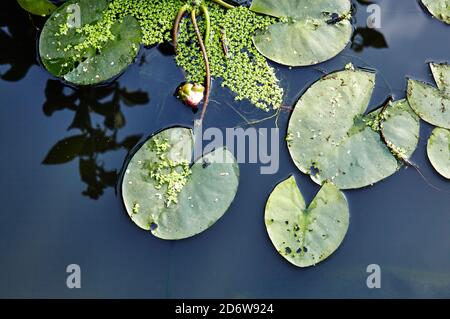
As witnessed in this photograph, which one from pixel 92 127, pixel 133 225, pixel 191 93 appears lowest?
pixel 133 225

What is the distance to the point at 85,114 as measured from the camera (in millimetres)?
2646

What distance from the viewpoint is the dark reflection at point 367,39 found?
278 centimetres

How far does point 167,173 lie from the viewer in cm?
244

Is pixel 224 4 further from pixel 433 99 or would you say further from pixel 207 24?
pixel 433 99

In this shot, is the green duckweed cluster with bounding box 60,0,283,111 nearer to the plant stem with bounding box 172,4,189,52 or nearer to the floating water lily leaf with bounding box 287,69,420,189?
the plant stem with bounding box 172,4,189,52

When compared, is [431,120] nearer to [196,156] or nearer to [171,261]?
[196,156]

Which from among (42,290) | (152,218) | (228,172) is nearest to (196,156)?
(228,172)

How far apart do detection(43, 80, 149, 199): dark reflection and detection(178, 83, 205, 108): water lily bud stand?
0.20 meters

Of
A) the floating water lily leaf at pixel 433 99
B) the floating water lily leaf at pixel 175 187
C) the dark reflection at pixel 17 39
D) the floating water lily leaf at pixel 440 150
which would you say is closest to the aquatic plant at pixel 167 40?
the dark reflection at pixel 17 39

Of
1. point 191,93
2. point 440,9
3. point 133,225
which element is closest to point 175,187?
point 133,225

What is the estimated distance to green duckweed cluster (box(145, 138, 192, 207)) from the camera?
7.90 feet

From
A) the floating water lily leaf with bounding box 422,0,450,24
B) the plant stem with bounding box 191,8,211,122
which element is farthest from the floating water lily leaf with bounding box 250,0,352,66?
the floating water lily leaf with bounding box 422,0,450,24

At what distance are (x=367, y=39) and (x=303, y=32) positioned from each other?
39 centimetres
